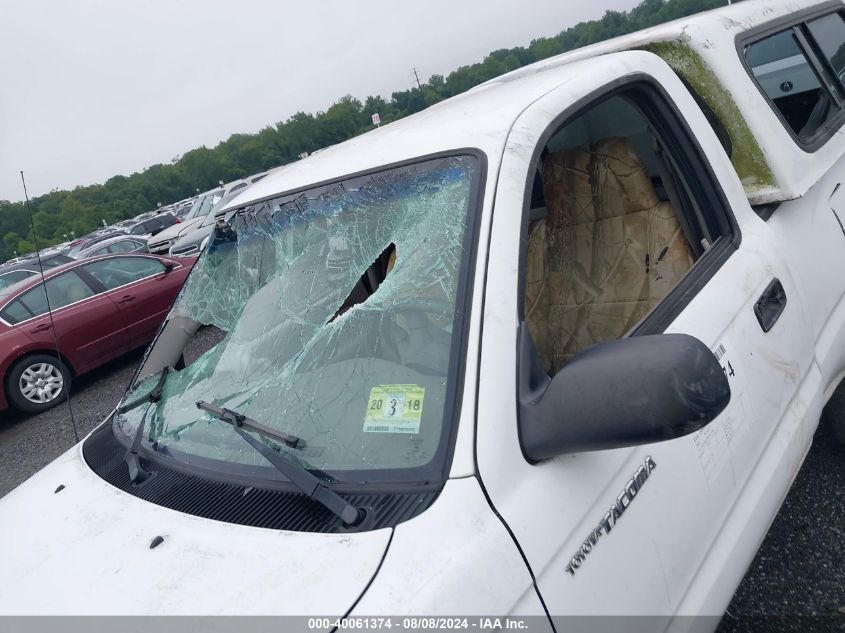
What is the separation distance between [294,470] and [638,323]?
104 centimetres

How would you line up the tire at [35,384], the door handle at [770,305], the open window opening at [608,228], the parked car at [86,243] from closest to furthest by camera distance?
the door handle at [770,305], the open window opening at [608,228], the tire at [35,384], the parked car at [86,243]

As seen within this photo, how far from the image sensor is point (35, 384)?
690cm

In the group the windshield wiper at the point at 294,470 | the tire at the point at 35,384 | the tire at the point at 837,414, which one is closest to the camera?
the windshield wiper at the point at 294,470

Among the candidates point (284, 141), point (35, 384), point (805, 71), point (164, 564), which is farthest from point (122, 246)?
point (284, 141)

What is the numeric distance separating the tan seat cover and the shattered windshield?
73 centimetres

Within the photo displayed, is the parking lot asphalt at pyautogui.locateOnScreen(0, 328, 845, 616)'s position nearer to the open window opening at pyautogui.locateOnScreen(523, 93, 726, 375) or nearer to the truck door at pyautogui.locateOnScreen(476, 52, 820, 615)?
the truck door at pyautogui.locateOnScreen(476, 52, 820, 615)

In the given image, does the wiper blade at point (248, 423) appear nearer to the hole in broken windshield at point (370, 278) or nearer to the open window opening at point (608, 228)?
the hole in broken windshield at point (370, 278)

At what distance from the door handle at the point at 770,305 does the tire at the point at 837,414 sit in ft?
2.95

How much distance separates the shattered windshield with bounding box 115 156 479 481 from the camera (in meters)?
1.38

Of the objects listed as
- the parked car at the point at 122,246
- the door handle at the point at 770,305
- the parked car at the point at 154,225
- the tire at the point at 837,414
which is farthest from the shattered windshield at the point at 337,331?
the parked car at the point at 154,225

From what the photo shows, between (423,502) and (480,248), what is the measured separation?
56 cm

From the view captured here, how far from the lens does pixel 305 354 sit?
1675 millimetres

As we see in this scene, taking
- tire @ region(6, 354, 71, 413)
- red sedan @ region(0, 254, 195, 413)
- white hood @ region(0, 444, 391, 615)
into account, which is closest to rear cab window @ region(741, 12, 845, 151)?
white hood @ region(0, 444, 391, 615)

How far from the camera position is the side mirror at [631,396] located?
1.10m
